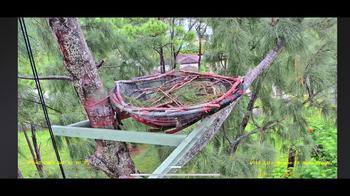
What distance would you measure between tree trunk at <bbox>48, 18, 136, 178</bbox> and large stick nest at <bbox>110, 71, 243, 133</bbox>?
0.56 ft

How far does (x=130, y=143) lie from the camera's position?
3666 millimetres

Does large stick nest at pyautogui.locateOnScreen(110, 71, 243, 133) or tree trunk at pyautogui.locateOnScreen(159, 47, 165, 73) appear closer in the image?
large stick nest at pyautogui.locateOnScreen(110, 71, 243, 133)

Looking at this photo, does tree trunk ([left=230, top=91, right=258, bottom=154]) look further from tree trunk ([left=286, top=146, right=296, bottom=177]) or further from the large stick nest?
tree trunk ([left=286, top=146, right=296, bottom=177])

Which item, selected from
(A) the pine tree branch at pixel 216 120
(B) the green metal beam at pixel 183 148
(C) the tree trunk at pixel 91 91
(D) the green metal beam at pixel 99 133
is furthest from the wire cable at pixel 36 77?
(A) the pine tree branch at pixel 216 120

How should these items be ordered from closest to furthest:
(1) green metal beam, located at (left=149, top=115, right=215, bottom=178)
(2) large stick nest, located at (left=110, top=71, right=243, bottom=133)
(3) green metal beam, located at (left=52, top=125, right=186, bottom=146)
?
(2) large stick nest, located at (left=110, top=71, right=243, bottom=133)
(1) green metal beam, located at (left=149, top=115, right=215, bottom=178)
(3) green metal beam, located at (left=52, top=125, right=186, bottom=146)

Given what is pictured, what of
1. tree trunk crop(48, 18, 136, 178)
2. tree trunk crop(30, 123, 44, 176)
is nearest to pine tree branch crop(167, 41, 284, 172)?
tree trunk crop(48, 18, 136, 178)

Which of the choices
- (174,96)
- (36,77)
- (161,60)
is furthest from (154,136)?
(36,77)

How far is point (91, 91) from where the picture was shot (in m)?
3.68

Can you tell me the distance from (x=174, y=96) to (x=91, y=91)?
74 cm

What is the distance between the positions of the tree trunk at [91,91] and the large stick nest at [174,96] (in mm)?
170

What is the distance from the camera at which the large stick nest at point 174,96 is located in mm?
3357

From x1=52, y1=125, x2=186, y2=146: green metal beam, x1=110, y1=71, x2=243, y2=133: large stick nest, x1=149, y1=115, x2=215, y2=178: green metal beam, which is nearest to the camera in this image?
x1=110, y1=71, x2=243, y2=133: large stick nest

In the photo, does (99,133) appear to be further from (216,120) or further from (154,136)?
(216,120)

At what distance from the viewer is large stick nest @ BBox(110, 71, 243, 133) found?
3.36 m
